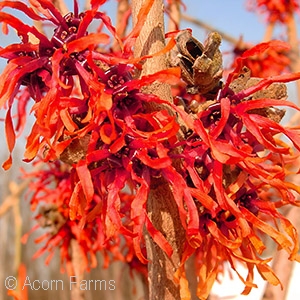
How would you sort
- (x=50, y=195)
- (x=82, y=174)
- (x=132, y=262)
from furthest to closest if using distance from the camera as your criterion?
1. (x=132, y=262)
2. (x=50, y=195)
3. (x=82, y=174)

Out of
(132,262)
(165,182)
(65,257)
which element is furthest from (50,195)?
(165,182)

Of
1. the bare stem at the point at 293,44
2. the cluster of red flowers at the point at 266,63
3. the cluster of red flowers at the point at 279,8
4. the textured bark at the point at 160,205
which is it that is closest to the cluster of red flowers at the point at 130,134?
the textured bark at the point at 160,205

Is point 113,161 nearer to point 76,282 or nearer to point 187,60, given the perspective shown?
point 187,60

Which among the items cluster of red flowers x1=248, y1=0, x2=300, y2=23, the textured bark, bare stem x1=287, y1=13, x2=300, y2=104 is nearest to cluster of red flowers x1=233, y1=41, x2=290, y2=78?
bare stem x1=287, y1=13, x2=300, y2=104

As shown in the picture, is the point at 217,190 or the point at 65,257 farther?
the point at 65,257

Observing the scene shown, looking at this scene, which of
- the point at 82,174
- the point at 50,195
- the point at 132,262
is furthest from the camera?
the point at 132,262

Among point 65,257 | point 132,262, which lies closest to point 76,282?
point 65,257

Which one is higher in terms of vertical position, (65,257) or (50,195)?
(50,195)
